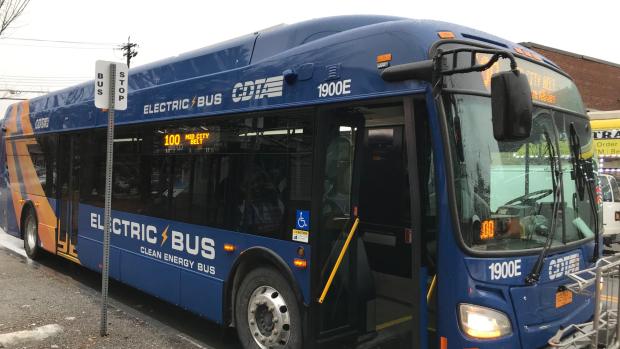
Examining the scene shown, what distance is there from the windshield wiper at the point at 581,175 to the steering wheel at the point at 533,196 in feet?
1.60

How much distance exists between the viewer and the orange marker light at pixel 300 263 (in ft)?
13.5

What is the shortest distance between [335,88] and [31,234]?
26.3 ft

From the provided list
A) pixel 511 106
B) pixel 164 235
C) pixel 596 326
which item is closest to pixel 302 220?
pixel 511 106

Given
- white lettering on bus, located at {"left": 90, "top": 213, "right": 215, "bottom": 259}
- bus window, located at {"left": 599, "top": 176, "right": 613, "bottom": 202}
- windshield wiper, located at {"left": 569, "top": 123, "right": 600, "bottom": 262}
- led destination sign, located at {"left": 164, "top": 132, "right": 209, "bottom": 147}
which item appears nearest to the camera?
windshield wiper, located at {"left": 569, "top": 123, "right": 600, "bottom": 262}

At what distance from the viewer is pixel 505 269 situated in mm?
3312

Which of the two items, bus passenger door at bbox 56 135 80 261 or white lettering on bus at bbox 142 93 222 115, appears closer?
white lettering on bus at bbox 142 93 222 115

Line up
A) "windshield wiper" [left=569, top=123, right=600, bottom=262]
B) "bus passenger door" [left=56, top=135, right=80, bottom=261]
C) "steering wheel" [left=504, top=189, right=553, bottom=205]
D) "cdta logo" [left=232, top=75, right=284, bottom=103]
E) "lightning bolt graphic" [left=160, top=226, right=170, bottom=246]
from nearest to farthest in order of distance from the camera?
"steering wheel" [left=504, top=189, right=553, bottom=205]
"windshield wiper" [left=569, top=123, right=600, bottom=262]
"cdta logo" [left=232, top=75, right=284, bottom=103]
"lightning bolt graphic" [left=160, top=226, right=170, bottom=246]
"bus passenger door" [left=56, top=135, right=80, bottom=261]

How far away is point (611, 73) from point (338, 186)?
113ft

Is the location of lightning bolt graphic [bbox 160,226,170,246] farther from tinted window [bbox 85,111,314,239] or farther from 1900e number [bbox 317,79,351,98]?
1900e number [bbox 317,79,351,98]

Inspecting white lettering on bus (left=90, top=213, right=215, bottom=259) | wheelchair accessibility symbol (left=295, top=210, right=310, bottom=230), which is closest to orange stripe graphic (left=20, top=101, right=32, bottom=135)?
A: white lettering on bus (left=90, top=213, right=215, bottom=259)

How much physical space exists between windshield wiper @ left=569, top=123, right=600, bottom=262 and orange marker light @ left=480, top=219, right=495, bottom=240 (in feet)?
3.78

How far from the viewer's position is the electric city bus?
10.9 feet

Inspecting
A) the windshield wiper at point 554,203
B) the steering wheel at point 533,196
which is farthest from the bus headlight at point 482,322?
the steering wheel at point 533,196

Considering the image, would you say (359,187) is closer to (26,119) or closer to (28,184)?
(28,184)
